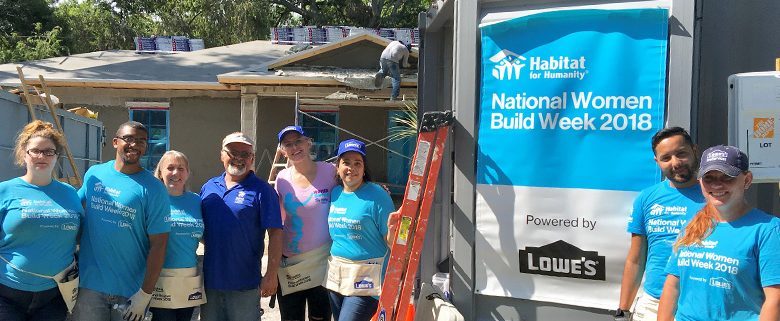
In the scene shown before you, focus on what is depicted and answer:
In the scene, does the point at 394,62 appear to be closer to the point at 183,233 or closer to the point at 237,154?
the point at 237,154

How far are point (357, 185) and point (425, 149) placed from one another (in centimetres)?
66

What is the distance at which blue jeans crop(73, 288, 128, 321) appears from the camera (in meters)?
3.59

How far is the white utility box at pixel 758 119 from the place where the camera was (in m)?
2.91

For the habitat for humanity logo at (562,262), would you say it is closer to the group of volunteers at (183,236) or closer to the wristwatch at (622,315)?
the wristwatch at (622,315)

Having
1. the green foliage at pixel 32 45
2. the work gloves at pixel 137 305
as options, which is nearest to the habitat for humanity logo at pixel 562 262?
the work gloves at pixel 137 305

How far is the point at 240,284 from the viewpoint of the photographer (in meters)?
3.87

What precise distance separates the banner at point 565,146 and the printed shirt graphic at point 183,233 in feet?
5.21

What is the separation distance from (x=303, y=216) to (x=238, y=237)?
410 mm

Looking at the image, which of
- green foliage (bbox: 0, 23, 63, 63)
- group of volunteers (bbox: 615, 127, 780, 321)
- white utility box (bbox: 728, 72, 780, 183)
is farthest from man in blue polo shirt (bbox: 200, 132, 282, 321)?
green foliage (bbox: 0, 23, 63, 63)

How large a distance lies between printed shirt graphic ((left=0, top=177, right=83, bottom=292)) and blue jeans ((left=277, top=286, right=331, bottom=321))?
4.36 ft

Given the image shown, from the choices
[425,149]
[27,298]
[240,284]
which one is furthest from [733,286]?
[27,298]

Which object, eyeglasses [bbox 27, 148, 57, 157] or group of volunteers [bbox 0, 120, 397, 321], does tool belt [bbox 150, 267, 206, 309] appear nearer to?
group of volunteers [bbox 0, 120, 397, 321]

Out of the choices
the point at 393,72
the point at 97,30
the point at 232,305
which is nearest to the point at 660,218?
the point at 232,305

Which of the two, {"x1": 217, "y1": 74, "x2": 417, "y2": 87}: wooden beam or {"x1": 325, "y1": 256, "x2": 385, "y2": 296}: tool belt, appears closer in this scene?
{"x1": 325, "y1": 256, "x2": 385, "y2": 296}: tool belt
